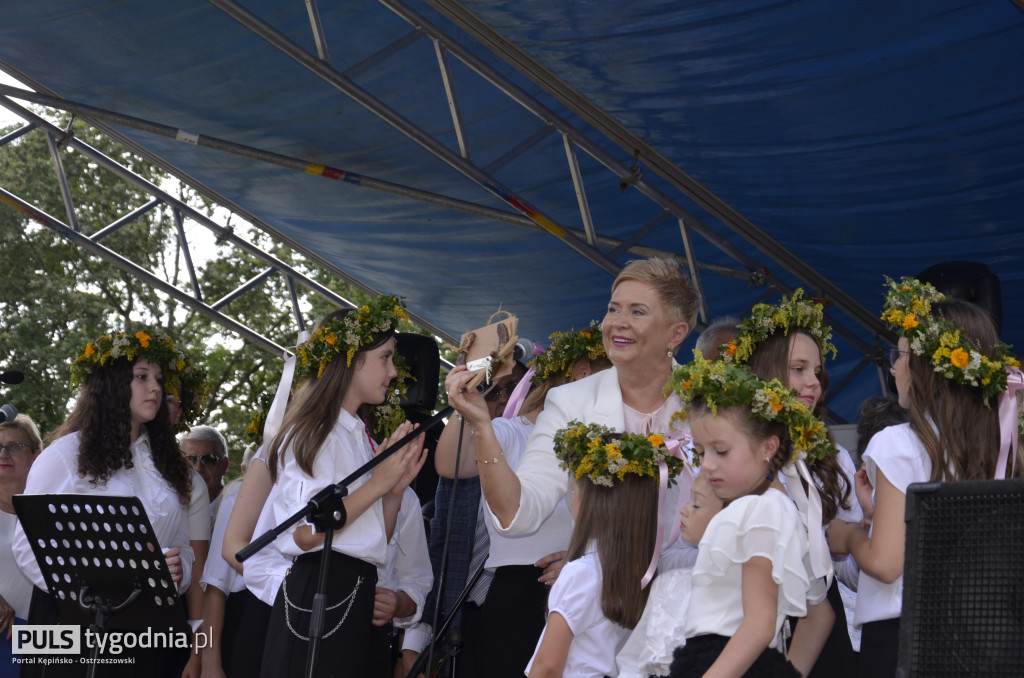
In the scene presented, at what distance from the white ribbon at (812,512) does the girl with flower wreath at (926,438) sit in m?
0.13

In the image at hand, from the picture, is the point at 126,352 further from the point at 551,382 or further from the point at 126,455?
the point at 551,382

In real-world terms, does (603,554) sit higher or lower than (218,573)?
higher

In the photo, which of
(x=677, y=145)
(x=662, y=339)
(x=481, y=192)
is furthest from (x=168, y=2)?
(x=662, y=339)

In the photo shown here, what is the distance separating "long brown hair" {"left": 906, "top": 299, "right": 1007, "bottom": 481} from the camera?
276 centimetres

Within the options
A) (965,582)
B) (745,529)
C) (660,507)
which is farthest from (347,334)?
(965,582)

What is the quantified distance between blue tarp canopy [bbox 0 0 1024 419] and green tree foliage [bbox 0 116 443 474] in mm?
6330

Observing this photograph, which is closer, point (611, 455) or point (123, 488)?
point (611, 455)

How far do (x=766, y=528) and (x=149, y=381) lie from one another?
9.69ft

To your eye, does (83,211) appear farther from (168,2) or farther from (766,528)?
(766,528)

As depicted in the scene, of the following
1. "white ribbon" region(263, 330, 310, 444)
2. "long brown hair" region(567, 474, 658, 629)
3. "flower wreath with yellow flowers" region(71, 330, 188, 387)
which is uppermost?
"flower wreath with yellow flowers" region(71, 330, 188, 387)

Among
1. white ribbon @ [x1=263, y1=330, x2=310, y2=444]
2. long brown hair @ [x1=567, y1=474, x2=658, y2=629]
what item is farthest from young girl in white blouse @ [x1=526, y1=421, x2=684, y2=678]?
white ribbon @ [x1=263, y1=330, x2=310, y2=444]

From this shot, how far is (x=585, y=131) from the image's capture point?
6.09 m

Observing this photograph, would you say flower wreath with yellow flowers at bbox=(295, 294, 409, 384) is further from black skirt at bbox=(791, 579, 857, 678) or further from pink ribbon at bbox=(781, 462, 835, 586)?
black skirt at bbox=(791, 579, 857, 678)

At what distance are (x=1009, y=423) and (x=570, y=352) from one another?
80.1 inches
